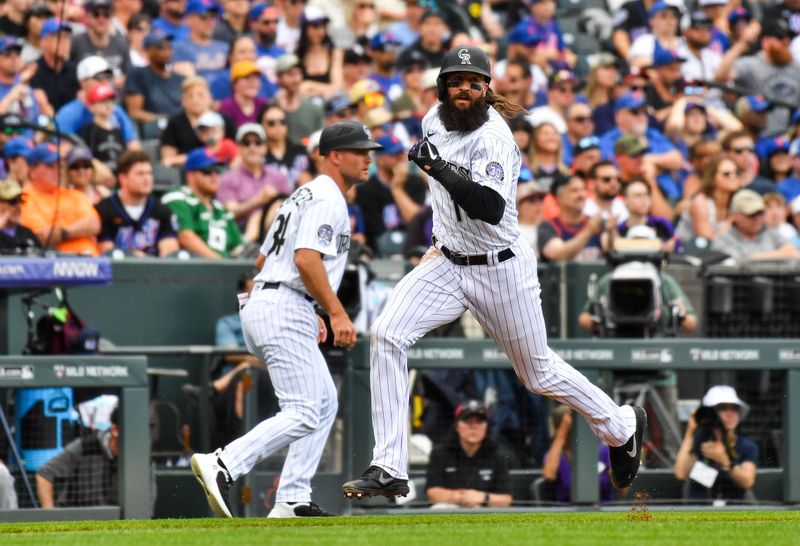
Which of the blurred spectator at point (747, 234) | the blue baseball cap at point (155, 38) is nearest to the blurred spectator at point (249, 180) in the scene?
the blue baseball cap at point (155, 38)

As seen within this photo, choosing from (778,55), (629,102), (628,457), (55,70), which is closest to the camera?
(628,457)

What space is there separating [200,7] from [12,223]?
4198mm

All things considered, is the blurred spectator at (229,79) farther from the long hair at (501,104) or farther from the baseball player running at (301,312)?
the long hair at (501,104)

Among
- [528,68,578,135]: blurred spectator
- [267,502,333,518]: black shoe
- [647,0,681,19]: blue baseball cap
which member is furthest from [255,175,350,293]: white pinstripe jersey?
[647,0,681,19]: blue baseball cap

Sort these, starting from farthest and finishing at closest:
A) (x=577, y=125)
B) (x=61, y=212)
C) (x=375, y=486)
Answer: (x=577, y=125), (x=61, y=212), (x=375, y=486)

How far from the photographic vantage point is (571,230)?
1166cm

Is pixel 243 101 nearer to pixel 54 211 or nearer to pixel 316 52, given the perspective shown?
pixel 316 52

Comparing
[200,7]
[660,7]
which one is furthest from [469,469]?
[660,7]

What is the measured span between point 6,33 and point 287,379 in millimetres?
6326

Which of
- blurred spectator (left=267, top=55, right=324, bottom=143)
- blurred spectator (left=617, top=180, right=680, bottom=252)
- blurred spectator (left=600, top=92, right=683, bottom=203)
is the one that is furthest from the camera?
blurred spectator (left=600, top=92, right=683, bottom=203)

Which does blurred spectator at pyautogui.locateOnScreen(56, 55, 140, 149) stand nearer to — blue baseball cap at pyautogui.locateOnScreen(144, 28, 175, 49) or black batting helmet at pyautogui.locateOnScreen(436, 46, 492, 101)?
blue baseball cap at pyautogui.locateOnScreen(144, 28, 175, 49)

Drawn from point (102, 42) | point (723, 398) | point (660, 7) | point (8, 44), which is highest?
point (660, 7)

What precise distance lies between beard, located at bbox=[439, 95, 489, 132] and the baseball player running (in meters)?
1.11

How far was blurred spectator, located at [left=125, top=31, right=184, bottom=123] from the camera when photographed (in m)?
12.9
